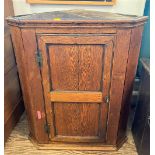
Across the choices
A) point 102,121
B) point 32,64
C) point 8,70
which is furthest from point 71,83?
point 8,70

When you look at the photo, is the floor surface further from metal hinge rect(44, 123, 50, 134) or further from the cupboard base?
metal hinge rect(44, 123, 50, 134)

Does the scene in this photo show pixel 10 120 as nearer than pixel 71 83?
No

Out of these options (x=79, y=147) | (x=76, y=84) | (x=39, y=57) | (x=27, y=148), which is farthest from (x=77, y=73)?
(x=27, y=148)

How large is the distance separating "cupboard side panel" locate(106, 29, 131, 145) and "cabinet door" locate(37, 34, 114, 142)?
0.04m

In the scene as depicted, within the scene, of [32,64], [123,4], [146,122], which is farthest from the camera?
[123,4]

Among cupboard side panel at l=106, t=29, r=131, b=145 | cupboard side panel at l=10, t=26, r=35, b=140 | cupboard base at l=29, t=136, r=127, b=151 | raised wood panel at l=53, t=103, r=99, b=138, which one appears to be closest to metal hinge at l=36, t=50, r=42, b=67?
cupboard side panel at l=10, t=26, r=35, b=140

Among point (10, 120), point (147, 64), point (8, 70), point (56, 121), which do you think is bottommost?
point (10, 120)

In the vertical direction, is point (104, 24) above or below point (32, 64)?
above

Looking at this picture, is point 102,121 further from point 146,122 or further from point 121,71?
point 121,71

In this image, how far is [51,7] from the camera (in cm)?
169

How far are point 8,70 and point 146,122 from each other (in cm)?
125

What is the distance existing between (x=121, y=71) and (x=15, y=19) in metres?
0.75

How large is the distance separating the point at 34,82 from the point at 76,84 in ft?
0.97

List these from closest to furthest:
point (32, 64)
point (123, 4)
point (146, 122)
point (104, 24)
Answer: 1. point (104, 24)
2. point (32, 64)
3. point (146, 122)
4. point (123, 4)
